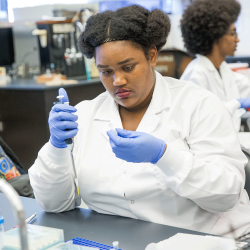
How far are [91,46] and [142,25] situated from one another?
0.21 metres

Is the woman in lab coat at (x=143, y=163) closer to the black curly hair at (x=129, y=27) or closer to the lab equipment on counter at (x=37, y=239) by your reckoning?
the black curly hair at (x=129, y=27)

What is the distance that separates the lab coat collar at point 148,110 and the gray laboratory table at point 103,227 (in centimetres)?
32

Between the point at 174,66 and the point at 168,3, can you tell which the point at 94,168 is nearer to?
the point at 174,66

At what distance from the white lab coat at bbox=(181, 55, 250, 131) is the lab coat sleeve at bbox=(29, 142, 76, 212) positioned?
1569 millimetres

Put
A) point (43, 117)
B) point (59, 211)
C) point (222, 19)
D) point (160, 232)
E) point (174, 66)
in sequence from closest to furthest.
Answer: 1. point (160, 232)
2. point (59, 211)
3. point (222, 19)
4. point (43, 117)
5. point (174, 66)

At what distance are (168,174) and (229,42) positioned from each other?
6.26 feet

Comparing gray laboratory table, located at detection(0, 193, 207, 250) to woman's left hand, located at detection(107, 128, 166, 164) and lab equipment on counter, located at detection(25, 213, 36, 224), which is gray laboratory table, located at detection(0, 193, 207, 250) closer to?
lab equipment on counter, located at detection(25, 213, 36, 224)

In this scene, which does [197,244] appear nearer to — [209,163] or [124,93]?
[209,163]

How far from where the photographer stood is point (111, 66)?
1272 mm

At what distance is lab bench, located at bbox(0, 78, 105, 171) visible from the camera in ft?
11.2

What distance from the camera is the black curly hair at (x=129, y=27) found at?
50.2 inches

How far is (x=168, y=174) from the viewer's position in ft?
3.69

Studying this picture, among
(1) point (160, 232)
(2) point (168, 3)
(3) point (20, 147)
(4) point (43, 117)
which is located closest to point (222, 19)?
(4) point (43, 117)

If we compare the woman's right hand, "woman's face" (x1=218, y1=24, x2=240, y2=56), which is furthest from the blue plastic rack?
"woman's face" (x1=218, y1=24, x2=240, y2=56)
